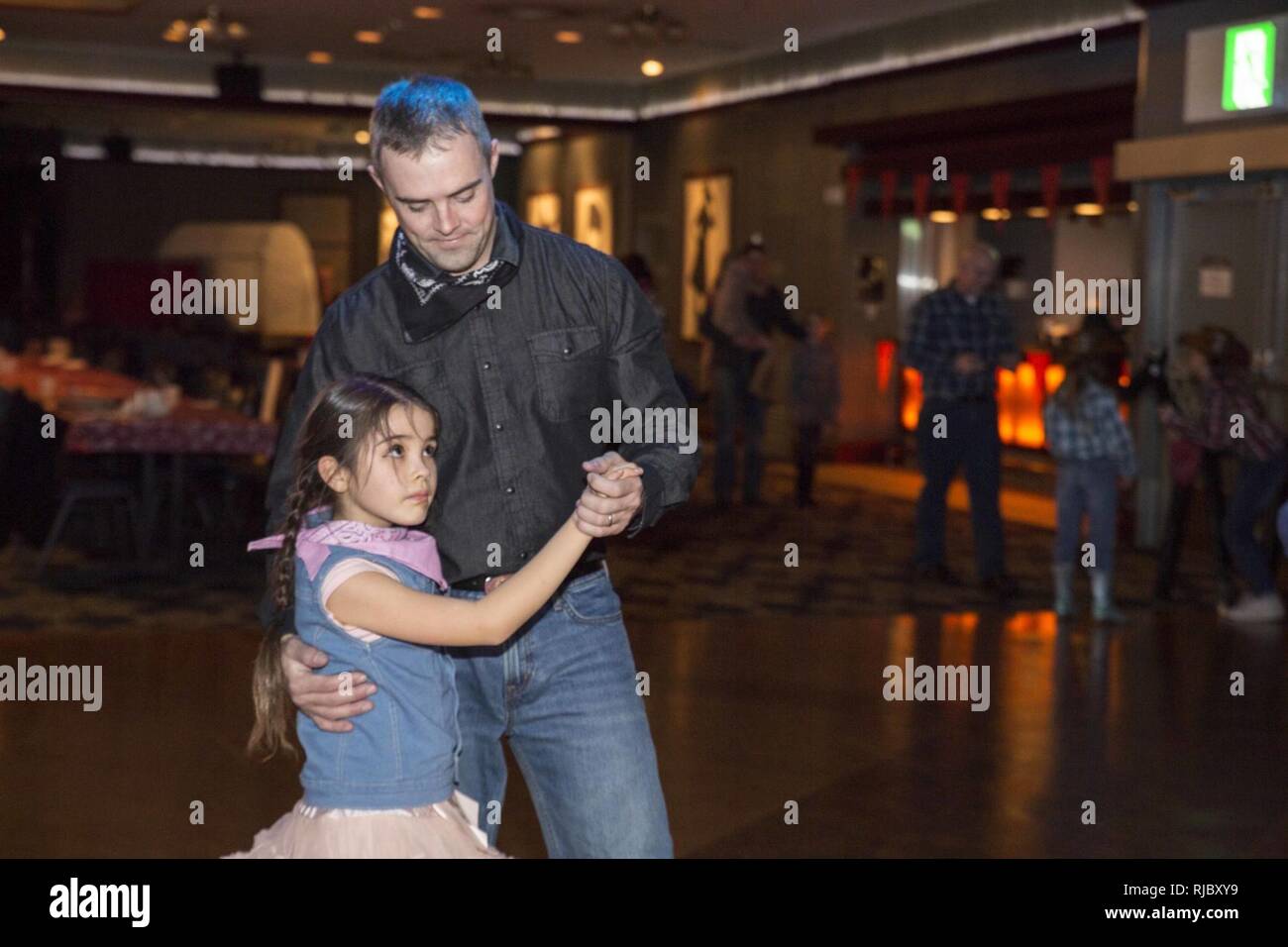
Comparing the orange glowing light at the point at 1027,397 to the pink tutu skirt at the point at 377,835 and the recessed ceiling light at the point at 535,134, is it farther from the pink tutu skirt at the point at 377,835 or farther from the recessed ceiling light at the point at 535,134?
the pink tutu skirt at the point at 377,835

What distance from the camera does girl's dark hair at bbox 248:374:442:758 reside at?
7.99 ft

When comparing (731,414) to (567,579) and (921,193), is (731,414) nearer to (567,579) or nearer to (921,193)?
(921,193)

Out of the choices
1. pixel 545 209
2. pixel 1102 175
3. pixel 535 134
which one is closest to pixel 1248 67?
pixel 1102 175

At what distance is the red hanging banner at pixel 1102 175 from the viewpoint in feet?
38.2

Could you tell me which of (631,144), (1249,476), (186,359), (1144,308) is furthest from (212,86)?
(1249,476)

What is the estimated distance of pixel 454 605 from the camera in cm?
238

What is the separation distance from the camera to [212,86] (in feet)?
60.3

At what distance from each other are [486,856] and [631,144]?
17.4m

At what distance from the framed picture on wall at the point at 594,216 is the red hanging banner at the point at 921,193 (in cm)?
610

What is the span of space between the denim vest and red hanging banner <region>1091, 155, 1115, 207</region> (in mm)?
9989

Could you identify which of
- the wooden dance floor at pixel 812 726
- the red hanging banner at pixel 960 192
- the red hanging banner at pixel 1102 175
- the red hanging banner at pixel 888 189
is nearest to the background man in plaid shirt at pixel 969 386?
the wooden dance floor at pixel 812 726

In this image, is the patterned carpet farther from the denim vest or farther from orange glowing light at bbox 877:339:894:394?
the denim vest

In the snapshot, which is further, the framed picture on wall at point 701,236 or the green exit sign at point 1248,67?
the framed picture on wall at point 701,236

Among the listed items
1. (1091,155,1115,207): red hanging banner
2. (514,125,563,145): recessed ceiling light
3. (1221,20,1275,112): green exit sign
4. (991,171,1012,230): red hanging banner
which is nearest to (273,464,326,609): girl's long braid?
(1221,20,1275,112): green exit sign
